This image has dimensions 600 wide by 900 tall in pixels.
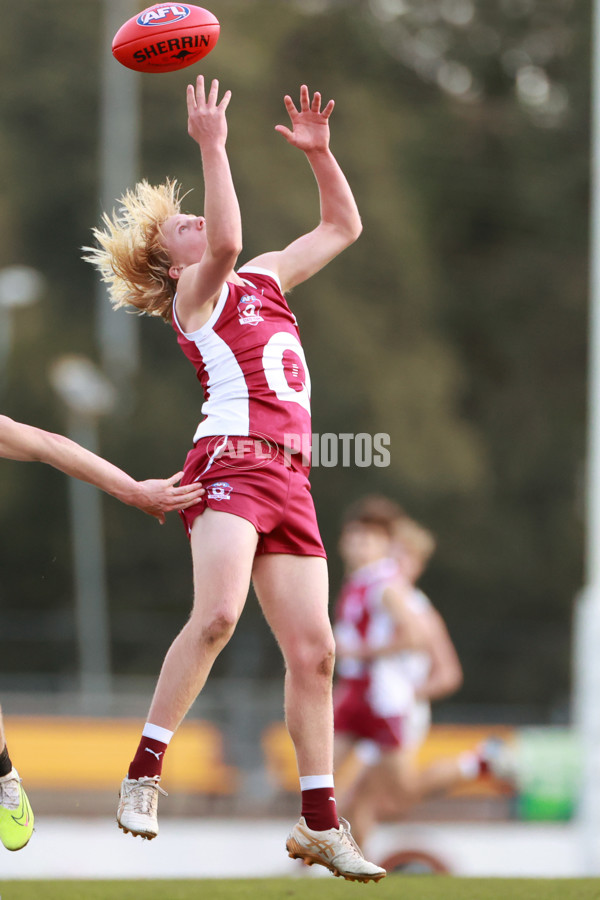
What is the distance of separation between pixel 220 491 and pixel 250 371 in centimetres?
46

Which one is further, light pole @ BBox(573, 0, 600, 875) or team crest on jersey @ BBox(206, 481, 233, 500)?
light pole @ BBox(573, 0, 600, 875)

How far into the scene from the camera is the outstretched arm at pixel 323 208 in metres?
5.43

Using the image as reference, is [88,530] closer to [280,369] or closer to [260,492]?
[280,369]

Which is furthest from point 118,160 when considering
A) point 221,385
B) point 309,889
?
point 221,385

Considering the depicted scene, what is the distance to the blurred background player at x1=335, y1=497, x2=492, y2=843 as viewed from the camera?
27.5ft

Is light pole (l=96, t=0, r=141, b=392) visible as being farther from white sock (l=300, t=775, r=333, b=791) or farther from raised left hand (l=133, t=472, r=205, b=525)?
white sock (l=300, t=775, r=333, b=791)

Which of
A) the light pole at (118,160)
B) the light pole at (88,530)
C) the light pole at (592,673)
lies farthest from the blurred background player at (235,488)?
the light pole at (118,160)

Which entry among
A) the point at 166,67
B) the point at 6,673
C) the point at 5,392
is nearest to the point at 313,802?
the point at 166,67

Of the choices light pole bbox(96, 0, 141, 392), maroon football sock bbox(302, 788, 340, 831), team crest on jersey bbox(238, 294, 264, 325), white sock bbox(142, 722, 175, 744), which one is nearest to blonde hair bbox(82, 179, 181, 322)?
team crest on jersey bbox(238, 294, 264, 325)

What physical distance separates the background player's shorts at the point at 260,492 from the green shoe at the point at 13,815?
3.67 feet

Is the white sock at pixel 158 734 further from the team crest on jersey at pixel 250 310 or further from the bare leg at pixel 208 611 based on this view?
the team crest on jersey at pixel 250 310

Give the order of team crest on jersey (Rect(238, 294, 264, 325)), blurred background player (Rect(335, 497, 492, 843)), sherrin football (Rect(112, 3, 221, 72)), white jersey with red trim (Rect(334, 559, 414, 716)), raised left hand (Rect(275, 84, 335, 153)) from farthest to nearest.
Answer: white jersey with red trim (Rect(334, 559, 414, 716)) → blurred background player (Rect(335, 497, 492, 843)) → raised left hand (Rect(275, 84, 335, 153)) → sherrin football (Rect(112, 3, 221, 72)) → team crest on jersey (Rect(238, 294, 264, 325))

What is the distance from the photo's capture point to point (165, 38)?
17.2 feet

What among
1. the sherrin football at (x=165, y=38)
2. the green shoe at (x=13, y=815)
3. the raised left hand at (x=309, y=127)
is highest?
the sherrin football at (x=165, y=38)
